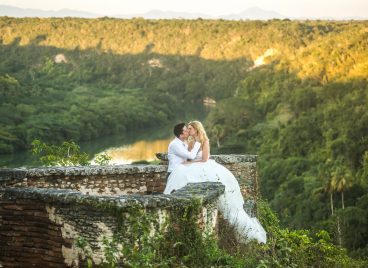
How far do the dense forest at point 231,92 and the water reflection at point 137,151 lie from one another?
283 inches

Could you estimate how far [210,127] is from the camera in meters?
77.7

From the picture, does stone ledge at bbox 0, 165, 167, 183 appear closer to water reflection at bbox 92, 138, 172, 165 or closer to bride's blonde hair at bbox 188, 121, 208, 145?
bride's blonde hair at bbox 188, 121, 208, 145

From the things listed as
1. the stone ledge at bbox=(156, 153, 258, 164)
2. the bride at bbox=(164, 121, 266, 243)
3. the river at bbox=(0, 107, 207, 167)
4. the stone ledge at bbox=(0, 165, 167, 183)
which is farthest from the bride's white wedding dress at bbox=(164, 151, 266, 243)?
the river at bbox=(0, 107, 207, 167)

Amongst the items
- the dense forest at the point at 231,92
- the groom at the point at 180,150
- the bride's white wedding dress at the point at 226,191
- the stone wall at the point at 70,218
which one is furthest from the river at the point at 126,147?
the stone wall at the point at 70,218

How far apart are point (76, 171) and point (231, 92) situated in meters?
108

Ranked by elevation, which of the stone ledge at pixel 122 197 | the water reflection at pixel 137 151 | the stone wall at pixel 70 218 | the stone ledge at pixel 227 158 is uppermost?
the stone ledge at pixel 227 158

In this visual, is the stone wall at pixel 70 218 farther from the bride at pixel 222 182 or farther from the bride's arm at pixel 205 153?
the bride's arm at pixel 205 153

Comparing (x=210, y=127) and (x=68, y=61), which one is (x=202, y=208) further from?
(x=68, y=61)

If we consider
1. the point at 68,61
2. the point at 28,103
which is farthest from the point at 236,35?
the point at 28,103

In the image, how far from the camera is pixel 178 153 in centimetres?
834

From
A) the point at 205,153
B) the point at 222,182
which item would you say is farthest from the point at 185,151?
the point at 222,182

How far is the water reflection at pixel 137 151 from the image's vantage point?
6243 centimetres

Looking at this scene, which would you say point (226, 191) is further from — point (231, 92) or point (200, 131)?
point (231, 92)

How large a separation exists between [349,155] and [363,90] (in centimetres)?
1427
